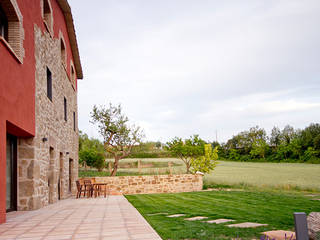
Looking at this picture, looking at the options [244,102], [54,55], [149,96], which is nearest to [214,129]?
[244,102]

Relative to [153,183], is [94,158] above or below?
above

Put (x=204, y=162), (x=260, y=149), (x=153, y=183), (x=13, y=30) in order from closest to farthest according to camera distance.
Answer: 1. (x=13, y=30)
2. (x=153, y=183)
3. (x=204, y=162)
4. (x=260, y=149)

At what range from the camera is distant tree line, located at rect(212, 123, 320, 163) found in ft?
116

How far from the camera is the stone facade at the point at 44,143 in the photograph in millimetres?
7738

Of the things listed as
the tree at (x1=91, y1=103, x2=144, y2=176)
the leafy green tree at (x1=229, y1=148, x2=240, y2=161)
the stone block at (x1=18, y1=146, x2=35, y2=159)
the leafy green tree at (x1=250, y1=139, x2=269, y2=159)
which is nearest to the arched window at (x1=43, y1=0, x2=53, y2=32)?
the stone block at (x1=18, y1=146, x2=35, y2=159)

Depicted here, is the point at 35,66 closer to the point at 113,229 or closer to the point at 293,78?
the point at 113,229

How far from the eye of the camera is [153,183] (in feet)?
59.9

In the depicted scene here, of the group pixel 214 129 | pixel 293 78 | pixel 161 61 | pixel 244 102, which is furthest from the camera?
pixel 214 129

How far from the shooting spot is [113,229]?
473cm

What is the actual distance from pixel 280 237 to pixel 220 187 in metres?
14.2

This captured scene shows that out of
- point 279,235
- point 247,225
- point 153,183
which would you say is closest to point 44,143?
point 247,225

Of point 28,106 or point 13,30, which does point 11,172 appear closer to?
point 28,106

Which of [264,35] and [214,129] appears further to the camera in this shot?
[214,129]

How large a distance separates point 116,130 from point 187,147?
5.03 metres
